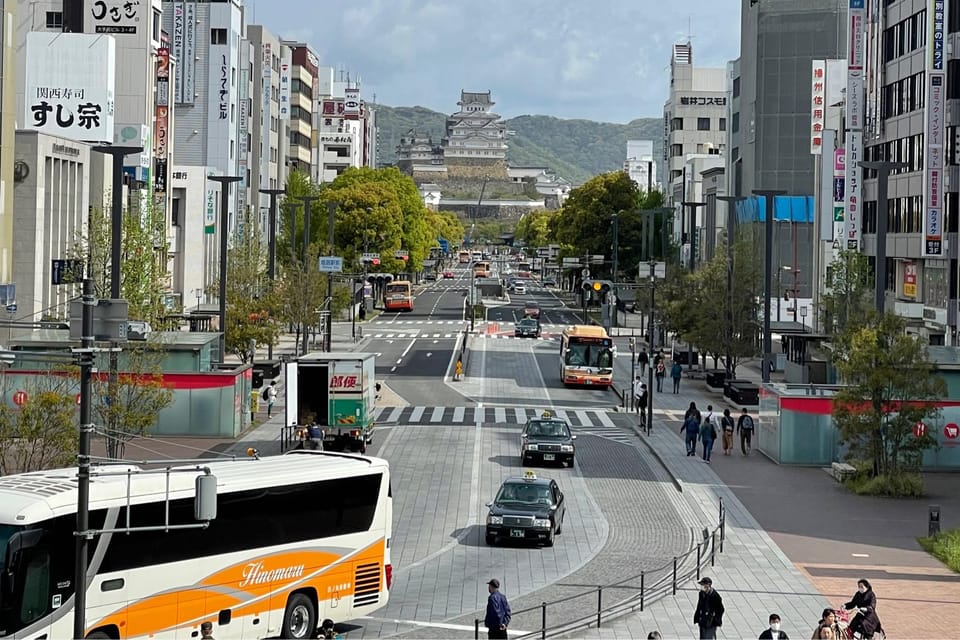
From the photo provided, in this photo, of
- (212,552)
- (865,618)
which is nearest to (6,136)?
(212,552)

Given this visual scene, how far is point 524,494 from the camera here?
104ft

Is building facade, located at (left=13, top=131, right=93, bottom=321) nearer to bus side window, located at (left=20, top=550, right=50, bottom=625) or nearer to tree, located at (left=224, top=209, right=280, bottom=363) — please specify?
tree, located at (left=224, top=209, right=280, bottom=363)

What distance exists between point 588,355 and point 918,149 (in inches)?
705

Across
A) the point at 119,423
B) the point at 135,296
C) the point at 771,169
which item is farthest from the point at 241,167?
the point at 119,423

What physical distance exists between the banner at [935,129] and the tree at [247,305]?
95.4 ft

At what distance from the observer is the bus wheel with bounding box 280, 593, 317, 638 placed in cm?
2220

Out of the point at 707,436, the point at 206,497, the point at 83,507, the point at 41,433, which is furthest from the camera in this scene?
the point at 707,436

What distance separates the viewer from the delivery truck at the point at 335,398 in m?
43.9

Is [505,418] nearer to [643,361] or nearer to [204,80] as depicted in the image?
[643,361]

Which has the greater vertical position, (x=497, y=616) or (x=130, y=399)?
(x=130, y=399)

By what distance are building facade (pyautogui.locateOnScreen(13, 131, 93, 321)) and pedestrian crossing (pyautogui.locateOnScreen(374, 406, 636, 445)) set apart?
1417cm

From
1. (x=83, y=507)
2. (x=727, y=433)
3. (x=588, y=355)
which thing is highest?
(x=588, y=355)

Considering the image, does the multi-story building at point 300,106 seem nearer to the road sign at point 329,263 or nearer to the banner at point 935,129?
the road sign at point 329,263

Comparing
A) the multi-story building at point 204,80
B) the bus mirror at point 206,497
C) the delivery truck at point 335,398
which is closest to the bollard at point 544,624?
the bus mirror at point 206,497
